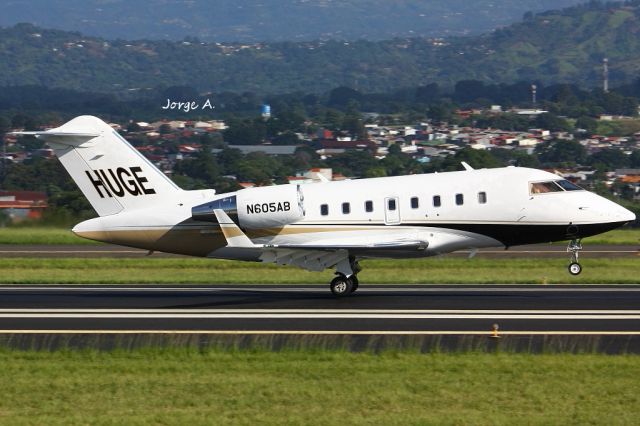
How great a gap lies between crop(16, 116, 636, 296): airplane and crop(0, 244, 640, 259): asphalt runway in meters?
16.0

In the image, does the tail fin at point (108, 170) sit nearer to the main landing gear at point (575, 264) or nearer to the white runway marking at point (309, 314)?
the white runway marking at point (309, 314)

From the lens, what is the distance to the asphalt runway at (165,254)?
5162cm

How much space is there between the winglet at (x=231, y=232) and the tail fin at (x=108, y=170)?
7.24 feet

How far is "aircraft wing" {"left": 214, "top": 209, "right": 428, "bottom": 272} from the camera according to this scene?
3284cm

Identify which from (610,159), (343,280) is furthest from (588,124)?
(343,280)

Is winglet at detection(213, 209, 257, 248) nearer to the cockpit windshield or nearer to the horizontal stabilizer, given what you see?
the horizontal stabilizer

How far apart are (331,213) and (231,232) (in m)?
2.92

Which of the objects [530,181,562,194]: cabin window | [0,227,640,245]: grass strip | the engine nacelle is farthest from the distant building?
[530,181,562,194]: cabin window

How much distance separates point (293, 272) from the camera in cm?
4250

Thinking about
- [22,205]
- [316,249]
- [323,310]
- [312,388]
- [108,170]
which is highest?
[108,170]

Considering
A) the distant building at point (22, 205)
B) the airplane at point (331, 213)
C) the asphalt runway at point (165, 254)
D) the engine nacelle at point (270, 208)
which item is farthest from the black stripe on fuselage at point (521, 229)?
the distant building at point (22, 205)

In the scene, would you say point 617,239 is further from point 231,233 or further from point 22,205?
point 22,205

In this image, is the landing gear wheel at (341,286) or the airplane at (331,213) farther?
the landing gear wheel at (341,286)

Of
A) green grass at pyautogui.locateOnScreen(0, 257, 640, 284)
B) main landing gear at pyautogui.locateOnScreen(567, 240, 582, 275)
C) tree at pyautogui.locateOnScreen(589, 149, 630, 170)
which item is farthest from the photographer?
tree at pyautogui.locateOnScreen(589, 149, 630, 170)
